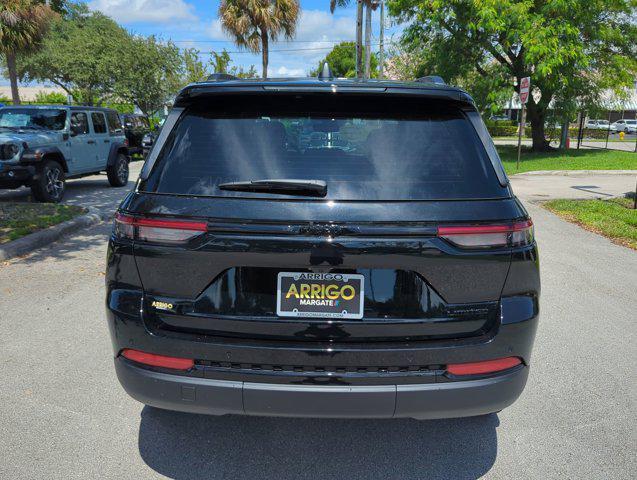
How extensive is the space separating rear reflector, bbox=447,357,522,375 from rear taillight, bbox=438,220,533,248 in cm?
52

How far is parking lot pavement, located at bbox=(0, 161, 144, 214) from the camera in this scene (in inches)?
428

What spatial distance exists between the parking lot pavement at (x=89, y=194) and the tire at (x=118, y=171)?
188 millimetres

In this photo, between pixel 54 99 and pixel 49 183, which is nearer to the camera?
pixel 49 183

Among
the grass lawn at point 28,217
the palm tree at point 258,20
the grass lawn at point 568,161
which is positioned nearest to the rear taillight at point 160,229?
the grass lawn at point 28,217

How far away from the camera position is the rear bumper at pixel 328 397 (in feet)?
7.11

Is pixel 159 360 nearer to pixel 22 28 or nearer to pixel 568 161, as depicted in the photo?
pixel 22 28

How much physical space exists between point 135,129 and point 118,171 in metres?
8.53

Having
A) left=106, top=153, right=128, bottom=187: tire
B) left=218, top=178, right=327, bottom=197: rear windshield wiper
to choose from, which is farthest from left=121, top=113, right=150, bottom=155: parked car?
left=218, top=178, right=327, bottom=197: rear windshield wiper

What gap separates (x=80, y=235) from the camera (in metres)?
7.98

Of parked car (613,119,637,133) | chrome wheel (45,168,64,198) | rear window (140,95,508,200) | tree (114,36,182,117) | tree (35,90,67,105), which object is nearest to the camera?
rear window (140,95,508,200)

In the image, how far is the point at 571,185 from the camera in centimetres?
1506

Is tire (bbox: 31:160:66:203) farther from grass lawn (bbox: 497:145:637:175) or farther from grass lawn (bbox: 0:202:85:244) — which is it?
grass lawn (bbox: 497:145:637:175)

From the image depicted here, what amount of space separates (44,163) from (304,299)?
33.2 ft

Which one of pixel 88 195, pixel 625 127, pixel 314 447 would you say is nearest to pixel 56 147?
pixel 88 195
